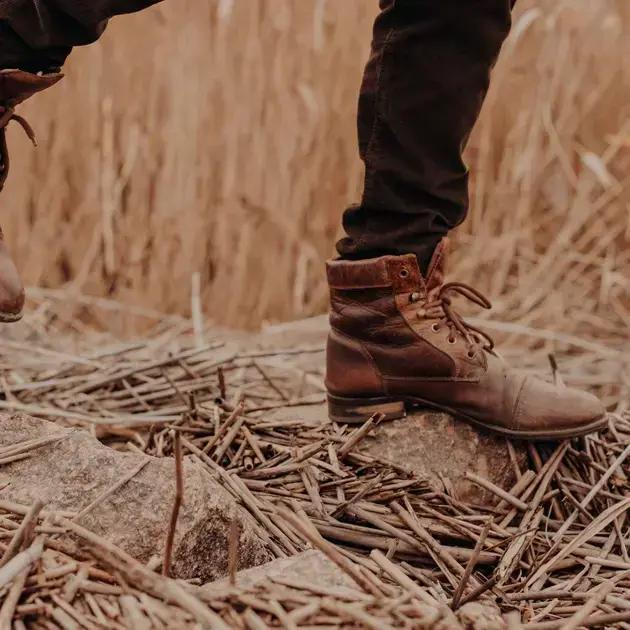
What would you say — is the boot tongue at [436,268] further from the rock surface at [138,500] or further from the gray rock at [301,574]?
the gray rock at [301,574]

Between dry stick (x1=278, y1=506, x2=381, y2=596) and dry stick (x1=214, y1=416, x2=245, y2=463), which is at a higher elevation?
dry stick (x1=278, y1=506, x2=381, y2=596)

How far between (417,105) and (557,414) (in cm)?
48

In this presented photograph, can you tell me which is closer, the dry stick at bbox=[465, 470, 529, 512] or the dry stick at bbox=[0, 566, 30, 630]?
the dry stick at bbox=[0, 566, 30, 630]

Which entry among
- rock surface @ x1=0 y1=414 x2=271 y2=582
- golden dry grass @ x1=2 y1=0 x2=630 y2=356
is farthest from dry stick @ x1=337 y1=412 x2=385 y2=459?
golden dry grass @ x1=2 y1=0 x2=630 y2=356

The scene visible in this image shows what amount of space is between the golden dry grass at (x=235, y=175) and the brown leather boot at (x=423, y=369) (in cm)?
113

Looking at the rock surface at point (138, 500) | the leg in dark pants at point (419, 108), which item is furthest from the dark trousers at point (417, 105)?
the rock surface at point (138, 500)

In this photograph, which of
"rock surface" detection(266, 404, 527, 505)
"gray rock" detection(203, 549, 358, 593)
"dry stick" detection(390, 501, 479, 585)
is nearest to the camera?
"gray rock" detection(203, 549, 358, 593)

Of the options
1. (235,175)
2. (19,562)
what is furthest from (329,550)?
(235,175)

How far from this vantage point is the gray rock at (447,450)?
133cm

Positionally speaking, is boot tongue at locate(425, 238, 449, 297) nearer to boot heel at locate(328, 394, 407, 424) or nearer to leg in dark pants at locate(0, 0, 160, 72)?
boot heel at locate(328, 394, 407, 424)

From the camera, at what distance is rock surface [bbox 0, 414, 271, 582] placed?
95 cm

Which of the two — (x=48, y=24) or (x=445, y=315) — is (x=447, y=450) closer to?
(x=445, y=315)

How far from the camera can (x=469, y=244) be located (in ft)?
8.71

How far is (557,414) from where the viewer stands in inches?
53.6
